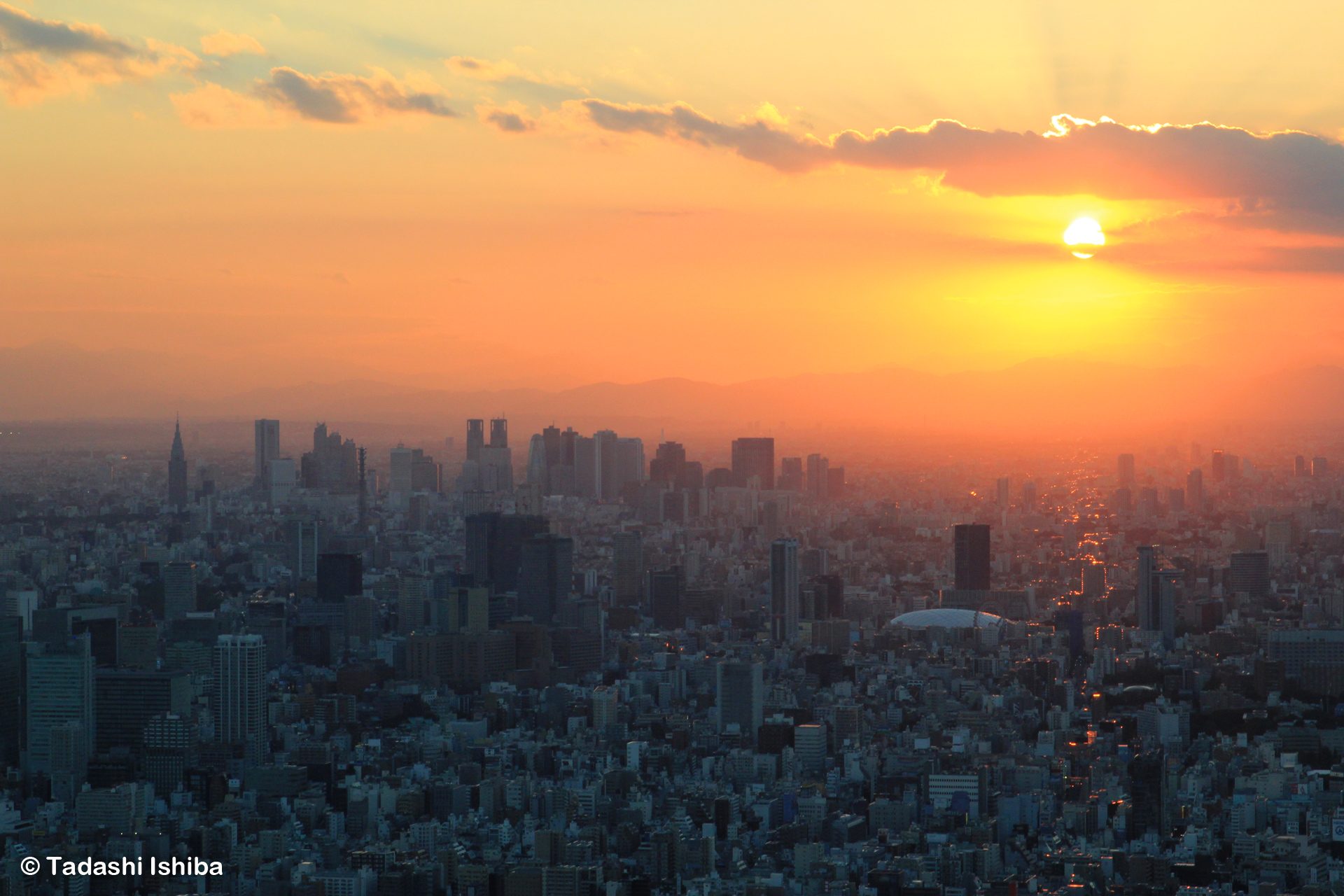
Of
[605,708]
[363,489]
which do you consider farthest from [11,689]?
[363,489]

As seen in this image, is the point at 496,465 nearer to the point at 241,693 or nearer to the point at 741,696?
the point at 741,696

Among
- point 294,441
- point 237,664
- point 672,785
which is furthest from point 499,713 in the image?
point 294,441

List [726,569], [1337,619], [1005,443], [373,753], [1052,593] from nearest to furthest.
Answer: [373,753] → [1337,619] → [1052,593] → [726,569] → [1005,443]

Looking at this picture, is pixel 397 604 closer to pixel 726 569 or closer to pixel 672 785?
pixel 726 569

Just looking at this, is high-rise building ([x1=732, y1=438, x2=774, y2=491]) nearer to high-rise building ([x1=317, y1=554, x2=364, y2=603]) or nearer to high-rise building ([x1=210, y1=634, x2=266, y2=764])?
high-rise building ([x1=317, y1=554, x2=364, y2=603])

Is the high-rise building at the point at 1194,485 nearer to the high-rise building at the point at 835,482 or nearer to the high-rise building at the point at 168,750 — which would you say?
the high-rise building at the point at 835,482

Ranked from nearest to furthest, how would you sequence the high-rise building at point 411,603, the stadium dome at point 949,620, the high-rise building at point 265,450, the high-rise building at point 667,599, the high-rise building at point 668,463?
the stadium dome at point 949,620, the high-rise building at point 411,603, the high-rise building at point 667,599, the high-rise building at point 265,450, the high-rise building at point 668,463

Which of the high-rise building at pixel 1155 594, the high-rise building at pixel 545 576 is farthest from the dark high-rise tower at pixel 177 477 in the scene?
the high-rise building at pixel 1155 594
